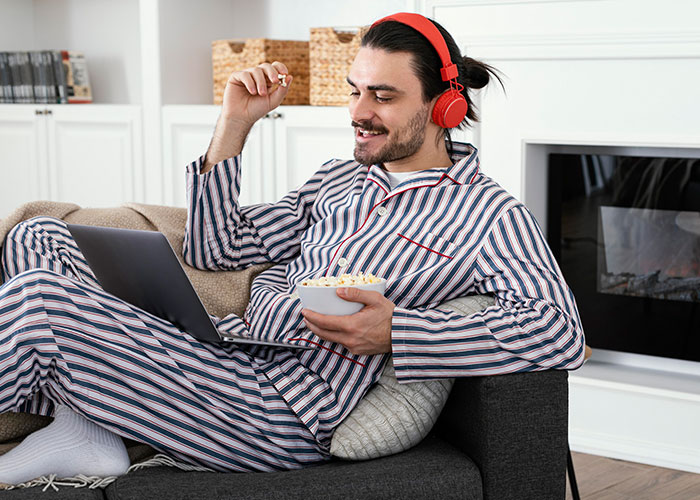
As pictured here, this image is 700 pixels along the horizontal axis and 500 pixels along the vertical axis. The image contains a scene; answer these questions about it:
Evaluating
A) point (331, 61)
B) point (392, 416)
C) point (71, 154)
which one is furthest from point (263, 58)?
point (392, 416)

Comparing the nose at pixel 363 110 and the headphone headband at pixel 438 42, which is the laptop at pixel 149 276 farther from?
the headphone headband at pixel 438 42

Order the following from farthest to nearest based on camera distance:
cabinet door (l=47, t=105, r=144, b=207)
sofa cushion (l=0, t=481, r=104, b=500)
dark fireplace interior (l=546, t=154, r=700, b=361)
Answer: cabinet door (l=47, t=105, r=144, b=207), dark fireplace interior (l=546, t=154, r=700, b=361), sofa cushion (l=0, t=481, r=104, b=500)

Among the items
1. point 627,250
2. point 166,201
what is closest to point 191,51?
point 166,201

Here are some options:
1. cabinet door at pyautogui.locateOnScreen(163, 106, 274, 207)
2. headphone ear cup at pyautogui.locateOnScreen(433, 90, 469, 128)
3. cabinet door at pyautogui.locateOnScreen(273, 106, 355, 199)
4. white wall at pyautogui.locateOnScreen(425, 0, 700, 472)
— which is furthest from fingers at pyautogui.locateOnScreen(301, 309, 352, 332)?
cabinet door at pyautogui.locateOnScreen(163, 106, 274, 207)

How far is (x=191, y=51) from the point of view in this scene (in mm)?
3688

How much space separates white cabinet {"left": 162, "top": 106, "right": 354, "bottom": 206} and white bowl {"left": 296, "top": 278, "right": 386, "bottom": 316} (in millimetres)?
1602

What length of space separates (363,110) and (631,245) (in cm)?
139

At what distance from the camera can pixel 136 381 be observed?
5.23ft

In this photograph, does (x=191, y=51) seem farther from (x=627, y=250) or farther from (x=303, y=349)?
(x=303, y=349)

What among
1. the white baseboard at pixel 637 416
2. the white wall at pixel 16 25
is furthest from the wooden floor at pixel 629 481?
the white wall at pixel 16 25

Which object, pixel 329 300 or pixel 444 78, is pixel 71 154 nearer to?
pixel 444 78

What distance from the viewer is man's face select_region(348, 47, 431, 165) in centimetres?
188

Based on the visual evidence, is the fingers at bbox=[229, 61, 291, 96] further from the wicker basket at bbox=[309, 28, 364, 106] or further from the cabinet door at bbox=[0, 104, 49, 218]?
the cabinet door at bbox=[0, 104, 49, 218]

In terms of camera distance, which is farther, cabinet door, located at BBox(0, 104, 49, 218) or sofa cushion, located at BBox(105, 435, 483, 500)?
cabinet door, located at BBox(0, 104, 49, 218)
